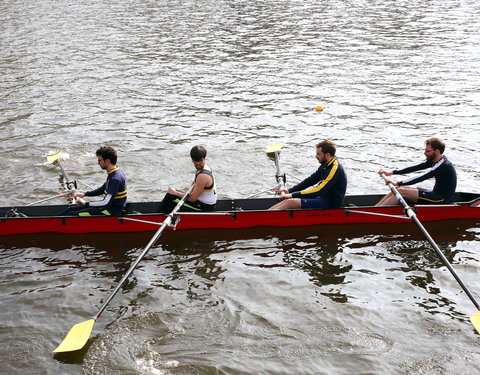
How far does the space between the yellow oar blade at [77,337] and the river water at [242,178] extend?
30 cm

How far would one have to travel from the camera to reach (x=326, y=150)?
1205 cm

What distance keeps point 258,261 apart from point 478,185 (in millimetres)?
6889

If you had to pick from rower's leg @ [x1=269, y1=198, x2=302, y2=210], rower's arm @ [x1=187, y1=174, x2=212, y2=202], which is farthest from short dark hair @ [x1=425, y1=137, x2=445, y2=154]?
rower's arm @ [x1=187, y1=174, x2=212, y2=202]

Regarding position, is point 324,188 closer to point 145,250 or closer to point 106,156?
point 145,250

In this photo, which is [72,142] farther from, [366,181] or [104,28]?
[104,28]

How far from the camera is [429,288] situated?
10.7 m

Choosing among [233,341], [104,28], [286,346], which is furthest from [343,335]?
[104,28]

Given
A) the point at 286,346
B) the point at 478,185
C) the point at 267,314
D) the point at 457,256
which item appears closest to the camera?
the point at 286,346

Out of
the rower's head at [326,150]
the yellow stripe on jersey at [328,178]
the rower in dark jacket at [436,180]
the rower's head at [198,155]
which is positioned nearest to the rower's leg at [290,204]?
the yellow stripe on jersey at [328,178]

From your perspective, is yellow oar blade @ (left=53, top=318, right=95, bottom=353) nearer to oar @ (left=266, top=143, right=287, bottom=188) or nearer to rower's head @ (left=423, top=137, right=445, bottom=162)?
oar @ (left=266, top=143, right=287, bottom=188)

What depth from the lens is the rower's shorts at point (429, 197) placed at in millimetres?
12422

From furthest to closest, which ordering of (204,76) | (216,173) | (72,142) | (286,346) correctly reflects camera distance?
1. (204,76)
2. (72,142)
3. (216,173)
4. (286,346)

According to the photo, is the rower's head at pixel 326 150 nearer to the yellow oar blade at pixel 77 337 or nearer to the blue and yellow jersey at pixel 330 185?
the blue and yellow jersey at pixel 330 185

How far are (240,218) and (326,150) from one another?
2.49 meters
